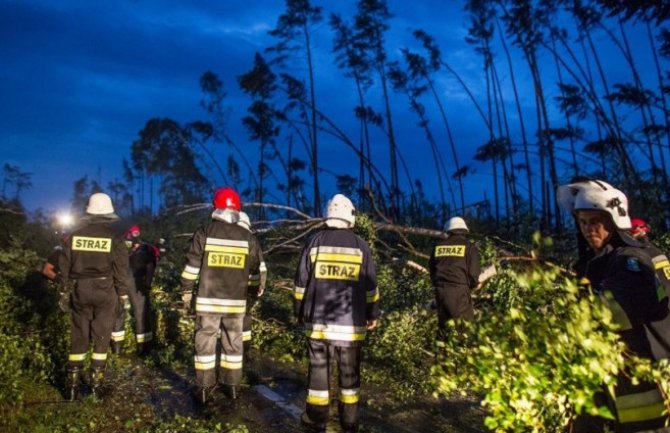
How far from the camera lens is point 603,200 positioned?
88.8 inches

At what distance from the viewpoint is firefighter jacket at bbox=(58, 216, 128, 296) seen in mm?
5078

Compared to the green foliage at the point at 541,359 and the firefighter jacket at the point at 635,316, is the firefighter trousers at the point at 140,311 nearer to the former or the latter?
the green foliage at the point at 541,359

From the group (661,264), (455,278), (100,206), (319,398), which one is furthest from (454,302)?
(100,206)

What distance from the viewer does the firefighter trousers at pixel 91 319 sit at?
5016 millimetres

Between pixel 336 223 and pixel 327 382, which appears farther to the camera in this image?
pixel 336 223

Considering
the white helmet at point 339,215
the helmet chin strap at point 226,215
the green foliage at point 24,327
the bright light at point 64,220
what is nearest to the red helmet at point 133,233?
the bright light at point 64,220

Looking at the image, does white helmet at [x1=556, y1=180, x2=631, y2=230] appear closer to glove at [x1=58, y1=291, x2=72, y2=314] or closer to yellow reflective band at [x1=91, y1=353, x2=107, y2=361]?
yellow reflective band at [x1=91, y1=353, x2=107, y2=361]

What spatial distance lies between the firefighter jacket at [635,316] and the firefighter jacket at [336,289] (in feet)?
7.94

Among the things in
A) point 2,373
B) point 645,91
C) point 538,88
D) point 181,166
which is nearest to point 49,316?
point 2,373

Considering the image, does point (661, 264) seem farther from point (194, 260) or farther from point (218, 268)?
point (194, 260)

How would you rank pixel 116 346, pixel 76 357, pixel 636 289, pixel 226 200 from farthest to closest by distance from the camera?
pixel 116 346 → pixel 226 200 → pixel 76 357 → pixel 636 289

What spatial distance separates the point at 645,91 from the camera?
52.0 ft

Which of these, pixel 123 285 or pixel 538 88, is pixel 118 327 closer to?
pixel 123 285

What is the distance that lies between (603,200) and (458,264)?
4188 mm
